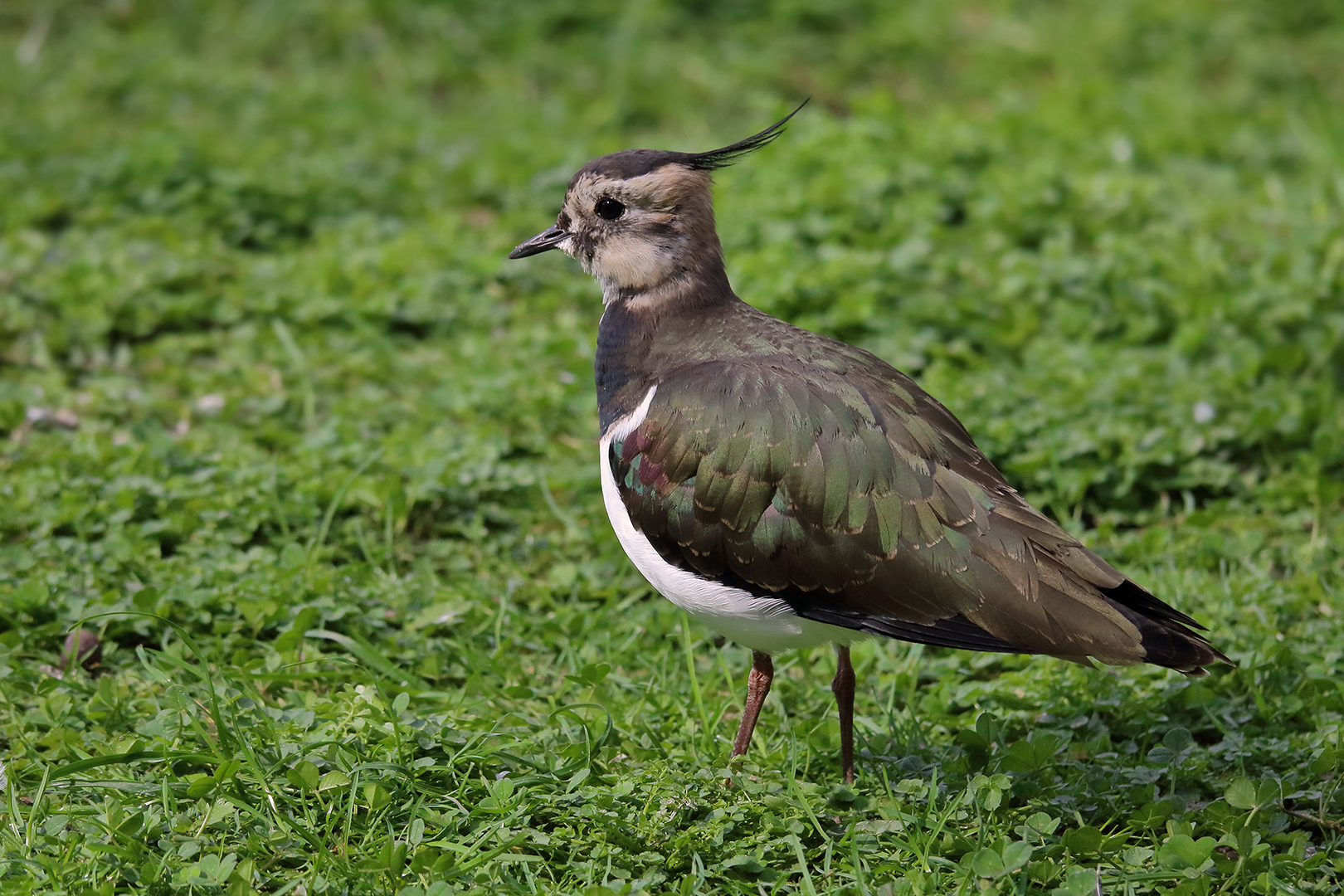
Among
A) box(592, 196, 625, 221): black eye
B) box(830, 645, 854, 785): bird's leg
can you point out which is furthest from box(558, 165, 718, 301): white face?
box(830, 645, 854, 785): bird's leg

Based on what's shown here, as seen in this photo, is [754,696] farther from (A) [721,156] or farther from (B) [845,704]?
(A) [721,156]

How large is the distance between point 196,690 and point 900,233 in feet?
14.2

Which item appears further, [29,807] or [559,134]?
[559,134]

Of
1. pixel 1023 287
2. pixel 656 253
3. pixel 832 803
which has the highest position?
pixel 656 253

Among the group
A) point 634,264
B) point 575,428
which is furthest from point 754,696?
point 575,428

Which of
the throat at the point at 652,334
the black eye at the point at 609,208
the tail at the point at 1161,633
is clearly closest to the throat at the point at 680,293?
the throat at the point at 652,334

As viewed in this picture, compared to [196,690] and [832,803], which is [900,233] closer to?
[832,803]

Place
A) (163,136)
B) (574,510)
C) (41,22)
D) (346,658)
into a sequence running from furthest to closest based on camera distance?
(41,22) → (163,136) → (574,510) → (346,658)

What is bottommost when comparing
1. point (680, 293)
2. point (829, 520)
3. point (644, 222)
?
point (829, 520)

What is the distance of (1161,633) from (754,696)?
1.20 m

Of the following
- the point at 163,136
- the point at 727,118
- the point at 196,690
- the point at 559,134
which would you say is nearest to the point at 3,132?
the point at 163,136

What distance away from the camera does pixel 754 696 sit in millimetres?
4129

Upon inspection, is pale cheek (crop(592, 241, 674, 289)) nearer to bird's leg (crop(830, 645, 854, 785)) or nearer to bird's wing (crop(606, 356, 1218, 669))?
bird's wing (crop(606, 356, 1218, 669))

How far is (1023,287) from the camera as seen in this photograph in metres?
6.66
